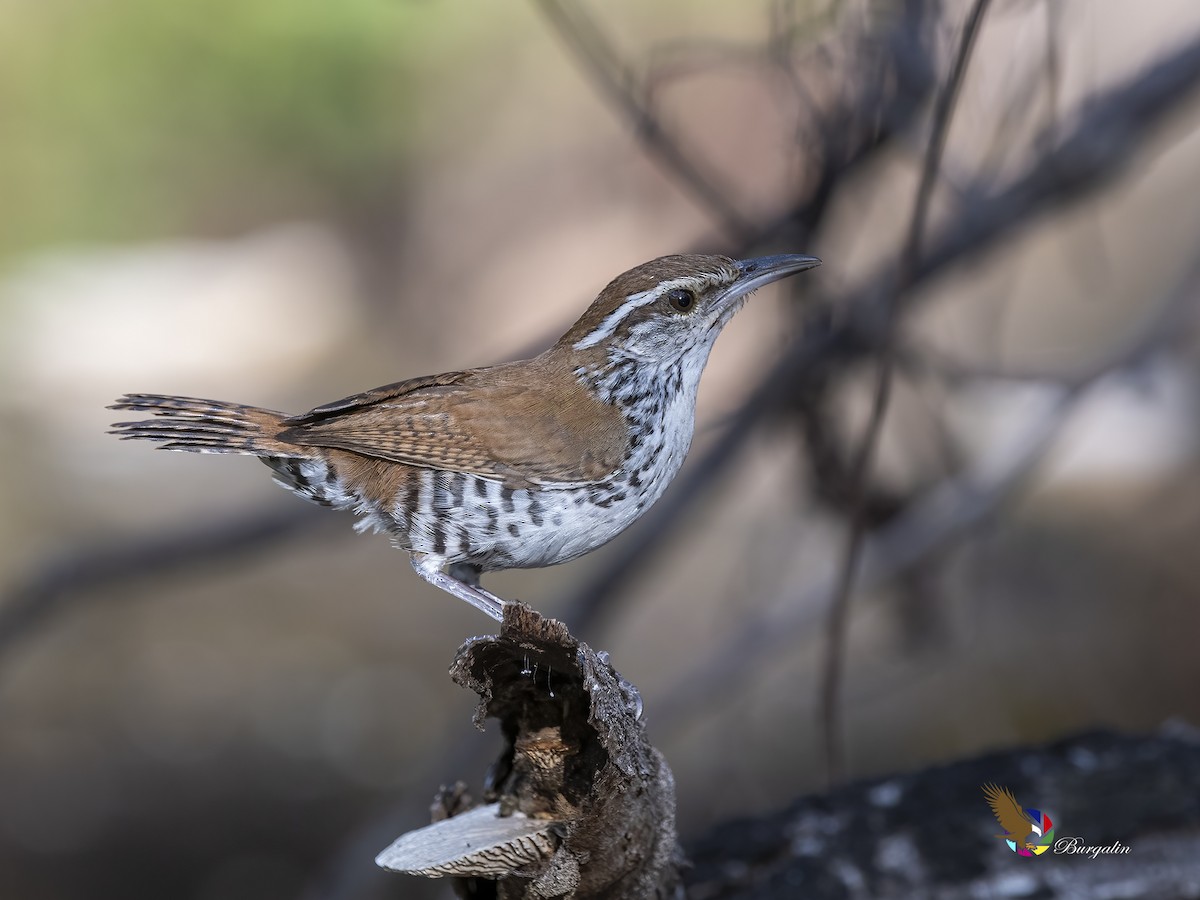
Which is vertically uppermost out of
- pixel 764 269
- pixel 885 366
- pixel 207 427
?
pixel 764 269

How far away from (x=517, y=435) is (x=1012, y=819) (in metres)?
1.53

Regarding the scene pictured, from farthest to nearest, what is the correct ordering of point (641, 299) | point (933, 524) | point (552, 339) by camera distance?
1. point (933, 524)
2. point (552, 339)
3. point (641, 299)

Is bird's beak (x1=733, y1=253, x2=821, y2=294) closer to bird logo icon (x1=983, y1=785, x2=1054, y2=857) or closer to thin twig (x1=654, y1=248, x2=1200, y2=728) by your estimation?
bird logo icon (x1=983, y1=785, x2=1054, y2=857)

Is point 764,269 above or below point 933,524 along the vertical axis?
below

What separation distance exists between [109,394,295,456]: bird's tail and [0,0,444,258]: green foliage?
7766 millimetres

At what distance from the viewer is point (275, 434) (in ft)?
9.48

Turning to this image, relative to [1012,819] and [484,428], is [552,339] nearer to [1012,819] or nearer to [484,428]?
[484,428]

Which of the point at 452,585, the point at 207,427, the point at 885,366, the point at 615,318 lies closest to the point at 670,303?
the point at 615,318

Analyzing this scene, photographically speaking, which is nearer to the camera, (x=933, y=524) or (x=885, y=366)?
(x=885, y=366)

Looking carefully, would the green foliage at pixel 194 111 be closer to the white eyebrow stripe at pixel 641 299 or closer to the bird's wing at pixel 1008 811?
the white eyebrow stripe at pixel 641 299

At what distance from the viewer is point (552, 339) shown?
4.65 metres

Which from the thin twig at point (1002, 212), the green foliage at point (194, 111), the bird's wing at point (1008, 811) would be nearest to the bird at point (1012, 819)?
the bird's wing at point (1008, 811)

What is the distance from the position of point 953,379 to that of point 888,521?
676mm

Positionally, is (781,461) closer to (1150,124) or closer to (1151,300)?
(1151,300)
